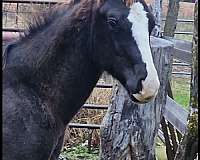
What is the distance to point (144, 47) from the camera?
2934 mm

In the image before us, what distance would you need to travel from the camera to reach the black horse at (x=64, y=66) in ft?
9.70

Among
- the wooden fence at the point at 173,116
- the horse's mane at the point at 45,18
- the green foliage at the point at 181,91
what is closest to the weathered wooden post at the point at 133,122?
the wooden fence at the point at 173,116

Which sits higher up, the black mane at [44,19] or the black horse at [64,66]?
the black mane at [44,19]

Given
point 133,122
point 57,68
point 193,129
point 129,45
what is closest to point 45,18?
point 57,68

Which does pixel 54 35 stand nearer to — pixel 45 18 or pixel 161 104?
pixel 45 18

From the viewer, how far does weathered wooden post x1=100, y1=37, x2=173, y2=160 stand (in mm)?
3432

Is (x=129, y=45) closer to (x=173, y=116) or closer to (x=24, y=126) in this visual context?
(x=24, y=126)

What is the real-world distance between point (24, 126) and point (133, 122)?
767mm

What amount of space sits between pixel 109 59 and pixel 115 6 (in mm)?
319

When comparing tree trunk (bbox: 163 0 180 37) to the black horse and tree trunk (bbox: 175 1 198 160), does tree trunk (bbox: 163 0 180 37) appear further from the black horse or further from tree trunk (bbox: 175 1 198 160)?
tree trunk (bbox: 175 1 198 160)

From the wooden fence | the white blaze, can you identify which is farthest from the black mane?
the white blaze

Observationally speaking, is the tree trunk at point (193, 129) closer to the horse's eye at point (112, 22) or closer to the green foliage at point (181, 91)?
the horse's eye at point (112, 22)

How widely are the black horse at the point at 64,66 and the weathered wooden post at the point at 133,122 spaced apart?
255 millimetres

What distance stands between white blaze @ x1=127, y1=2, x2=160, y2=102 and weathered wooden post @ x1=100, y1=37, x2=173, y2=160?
477mm
